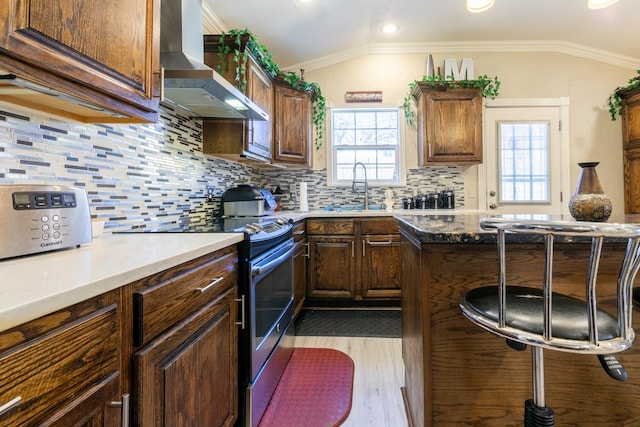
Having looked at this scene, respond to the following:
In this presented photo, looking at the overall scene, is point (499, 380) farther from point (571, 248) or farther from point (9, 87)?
point (9, 87)

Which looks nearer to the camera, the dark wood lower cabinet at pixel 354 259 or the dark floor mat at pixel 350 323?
the dark floor mat at pixel 350 323

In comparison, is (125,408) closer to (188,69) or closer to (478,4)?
(188,69)

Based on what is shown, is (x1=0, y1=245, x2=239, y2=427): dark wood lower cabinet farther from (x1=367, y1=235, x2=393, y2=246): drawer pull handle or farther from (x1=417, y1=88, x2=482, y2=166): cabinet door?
(x1=417, y1=88, x2=482, y2=166): cabinet door

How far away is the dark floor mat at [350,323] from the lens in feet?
8.13

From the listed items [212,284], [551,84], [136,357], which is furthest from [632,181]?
[136,357]

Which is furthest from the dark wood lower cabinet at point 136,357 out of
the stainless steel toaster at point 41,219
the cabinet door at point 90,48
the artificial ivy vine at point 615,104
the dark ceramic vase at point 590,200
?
the artificial ivy vine at point 615,104

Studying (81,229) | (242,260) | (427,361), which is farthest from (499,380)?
(81,229)

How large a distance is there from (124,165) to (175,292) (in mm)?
953

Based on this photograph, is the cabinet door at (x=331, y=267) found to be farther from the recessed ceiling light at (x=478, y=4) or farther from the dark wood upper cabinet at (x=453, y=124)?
the recessed ceiling light at (x=478, y=4)

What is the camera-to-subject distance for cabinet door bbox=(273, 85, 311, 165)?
2.96m

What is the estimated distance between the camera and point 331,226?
2.91 metres

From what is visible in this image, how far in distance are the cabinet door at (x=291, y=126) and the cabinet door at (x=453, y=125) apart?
123 cm

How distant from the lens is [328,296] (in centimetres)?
290

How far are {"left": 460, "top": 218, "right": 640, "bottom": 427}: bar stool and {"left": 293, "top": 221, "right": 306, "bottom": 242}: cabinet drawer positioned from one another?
170 cm
